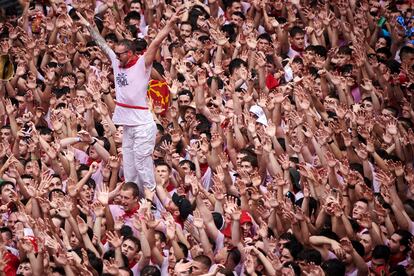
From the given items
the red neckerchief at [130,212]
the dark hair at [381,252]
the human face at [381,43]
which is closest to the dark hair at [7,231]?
the red neckerchief at [130,212]

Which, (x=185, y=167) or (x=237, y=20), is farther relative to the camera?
(x=237, y=20)

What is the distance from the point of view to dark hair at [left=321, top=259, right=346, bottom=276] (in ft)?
29.3

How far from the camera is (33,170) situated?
1073 centimetres

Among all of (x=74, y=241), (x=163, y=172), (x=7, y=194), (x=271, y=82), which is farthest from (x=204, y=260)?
(x=271, y=82)

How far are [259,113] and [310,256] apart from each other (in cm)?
244

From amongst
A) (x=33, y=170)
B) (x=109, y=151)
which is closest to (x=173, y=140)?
(x=109, y=151)

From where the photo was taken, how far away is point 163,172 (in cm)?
1035

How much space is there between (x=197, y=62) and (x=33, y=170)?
2.36m

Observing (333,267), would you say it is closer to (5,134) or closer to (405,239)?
(405,239)

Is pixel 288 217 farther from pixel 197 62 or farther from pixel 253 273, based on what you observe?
pixel 197 62

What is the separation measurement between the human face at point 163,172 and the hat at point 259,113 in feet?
3.76

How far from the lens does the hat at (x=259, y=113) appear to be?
11.0 metres

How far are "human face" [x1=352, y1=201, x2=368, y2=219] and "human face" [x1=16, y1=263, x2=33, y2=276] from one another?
2656 millimetres

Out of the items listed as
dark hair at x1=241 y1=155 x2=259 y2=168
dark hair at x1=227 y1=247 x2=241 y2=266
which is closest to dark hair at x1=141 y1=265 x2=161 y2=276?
dark hair at x1=227 y1=247 x2=241 y2=266
